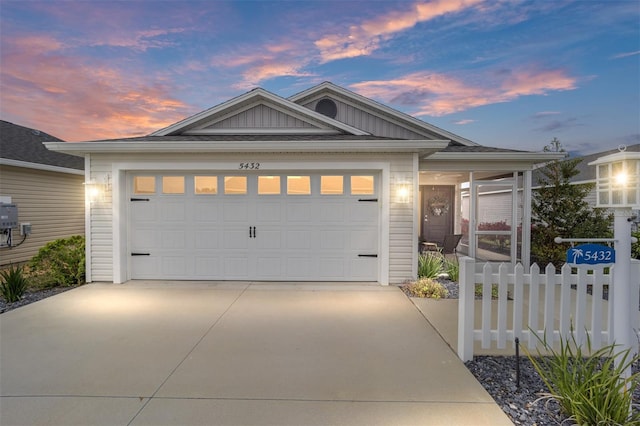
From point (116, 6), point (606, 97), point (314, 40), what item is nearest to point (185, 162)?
point (116, 6)

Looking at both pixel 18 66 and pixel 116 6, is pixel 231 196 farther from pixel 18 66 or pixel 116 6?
pixel 18 66

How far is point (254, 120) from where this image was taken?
299 inches

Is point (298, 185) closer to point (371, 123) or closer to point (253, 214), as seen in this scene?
point (253, 214)

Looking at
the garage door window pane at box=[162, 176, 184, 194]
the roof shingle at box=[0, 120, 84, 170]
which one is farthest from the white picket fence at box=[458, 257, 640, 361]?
the roof shingle at box=[0, 120, 84, 170]

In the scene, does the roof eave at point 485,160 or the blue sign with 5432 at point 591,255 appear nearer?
the blue sign with 5432 at point 591,255

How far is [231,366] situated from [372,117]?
Answer: 7783 mm

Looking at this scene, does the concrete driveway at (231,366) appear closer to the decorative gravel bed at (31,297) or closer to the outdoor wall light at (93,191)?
the decorative gravel bed at (31,297)

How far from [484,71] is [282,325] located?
1110 cm

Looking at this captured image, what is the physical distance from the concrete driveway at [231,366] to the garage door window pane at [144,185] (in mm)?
2419

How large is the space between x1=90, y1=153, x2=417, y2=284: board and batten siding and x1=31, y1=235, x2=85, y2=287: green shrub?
0.31 metres

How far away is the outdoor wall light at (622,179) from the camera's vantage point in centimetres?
226

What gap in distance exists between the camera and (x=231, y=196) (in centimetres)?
662

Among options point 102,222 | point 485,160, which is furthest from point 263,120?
point 485,160

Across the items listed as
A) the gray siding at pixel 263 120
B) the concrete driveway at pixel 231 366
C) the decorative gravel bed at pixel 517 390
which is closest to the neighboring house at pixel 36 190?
the concrete driveway at pixel 231 366
